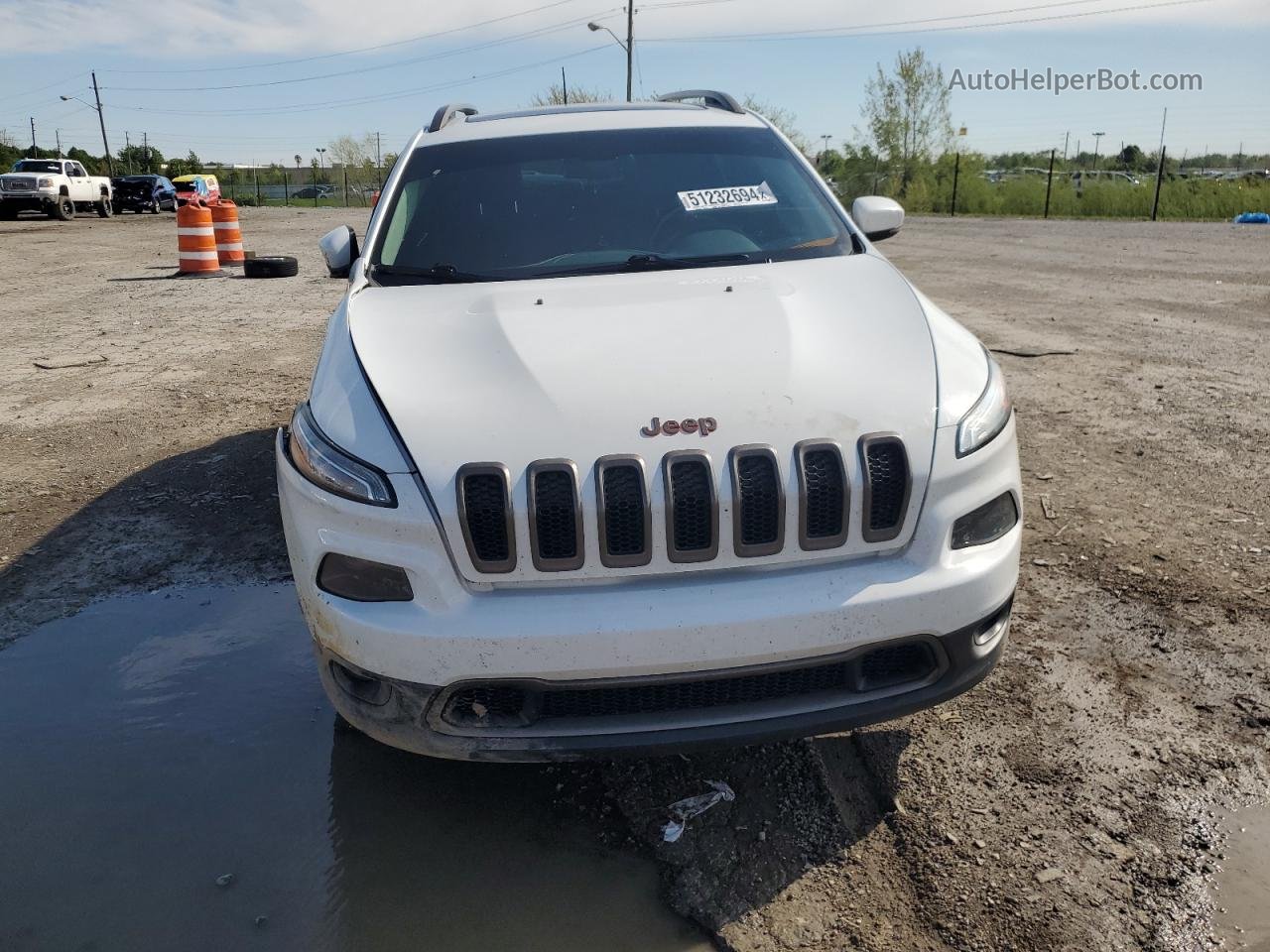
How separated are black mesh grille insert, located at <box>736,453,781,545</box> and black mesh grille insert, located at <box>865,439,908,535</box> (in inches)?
9.1

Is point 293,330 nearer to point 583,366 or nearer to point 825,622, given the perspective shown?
point 583,366

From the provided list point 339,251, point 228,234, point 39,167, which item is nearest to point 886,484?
point 339,251

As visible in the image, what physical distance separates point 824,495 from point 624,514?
464mm

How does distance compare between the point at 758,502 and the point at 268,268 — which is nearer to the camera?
the point at 758,502

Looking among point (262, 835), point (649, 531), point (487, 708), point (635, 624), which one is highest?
point (649, 531)

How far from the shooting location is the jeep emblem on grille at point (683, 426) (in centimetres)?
234

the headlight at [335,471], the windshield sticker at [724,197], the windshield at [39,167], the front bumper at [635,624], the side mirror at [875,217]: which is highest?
the windshield at [39,167]

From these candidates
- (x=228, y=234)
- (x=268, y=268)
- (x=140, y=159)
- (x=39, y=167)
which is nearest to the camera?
(x=268, y=268)

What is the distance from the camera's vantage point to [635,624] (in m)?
2.21

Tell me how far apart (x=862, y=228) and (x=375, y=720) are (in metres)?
2.78

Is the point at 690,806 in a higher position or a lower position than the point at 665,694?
lower

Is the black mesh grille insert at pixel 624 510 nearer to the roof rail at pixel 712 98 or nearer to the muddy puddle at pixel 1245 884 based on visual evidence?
the muddy puddle at pixel 1245 884

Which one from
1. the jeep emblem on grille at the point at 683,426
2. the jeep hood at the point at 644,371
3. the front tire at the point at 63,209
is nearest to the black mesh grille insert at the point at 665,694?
the jeep hood at the point at 644,371

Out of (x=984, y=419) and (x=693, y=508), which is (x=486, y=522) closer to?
(x=693, y=508)
